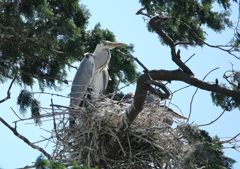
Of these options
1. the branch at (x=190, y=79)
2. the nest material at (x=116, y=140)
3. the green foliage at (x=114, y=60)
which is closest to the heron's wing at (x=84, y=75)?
the green foliage at (x=114, y=60)

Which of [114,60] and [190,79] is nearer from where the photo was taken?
[190,79]

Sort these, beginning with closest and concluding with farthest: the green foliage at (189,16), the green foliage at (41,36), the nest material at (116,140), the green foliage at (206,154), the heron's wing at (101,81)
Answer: the green foliage at (206,154) → the nest material at (116,140) → the green foliage at (189,16) → the green foliage at (41,36) → the heron's wing at (101,81)

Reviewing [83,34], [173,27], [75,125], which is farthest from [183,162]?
[83,34]

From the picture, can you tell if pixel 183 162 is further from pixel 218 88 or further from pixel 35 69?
pixel 35 69

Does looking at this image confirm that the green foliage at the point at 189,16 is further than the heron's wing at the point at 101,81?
No

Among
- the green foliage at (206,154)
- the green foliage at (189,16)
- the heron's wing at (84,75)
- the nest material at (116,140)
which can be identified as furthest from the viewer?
the heron's wing at (84,75)

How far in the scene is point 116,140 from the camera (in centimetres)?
414

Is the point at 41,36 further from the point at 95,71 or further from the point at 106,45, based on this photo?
the point at 106,45

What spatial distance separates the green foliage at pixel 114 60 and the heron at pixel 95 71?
20 centimetres

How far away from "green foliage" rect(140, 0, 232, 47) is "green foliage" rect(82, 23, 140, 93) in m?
1.13

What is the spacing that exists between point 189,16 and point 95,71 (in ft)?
4.88

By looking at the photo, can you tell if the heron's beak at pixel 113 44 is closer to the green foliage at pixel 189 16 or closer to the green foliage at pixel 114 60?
the green foliage at pixel 114 60

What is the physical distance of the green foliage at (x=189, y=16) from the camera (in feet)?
14.6

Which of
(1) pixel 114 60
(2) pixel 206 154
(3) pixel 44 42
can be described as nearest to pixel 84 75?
(3) pixel 44 42
